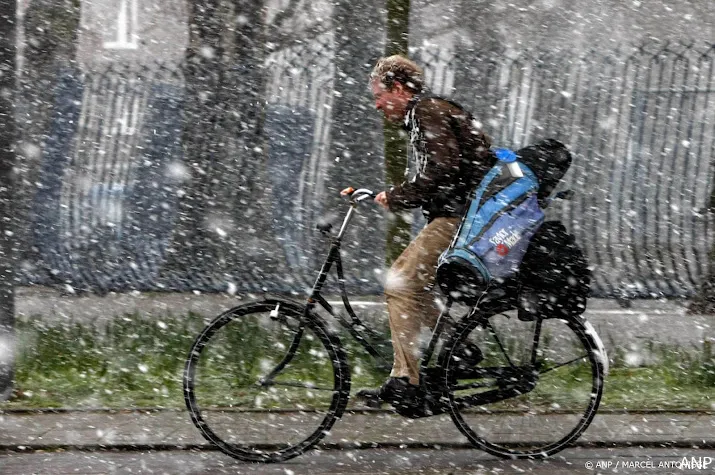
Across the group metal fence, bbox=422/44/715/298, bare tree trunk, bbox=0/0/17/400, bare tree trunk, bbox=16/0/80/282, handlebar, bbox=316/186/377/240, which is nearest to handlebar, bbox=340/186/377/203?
handlebar, bbox=316/186/377/240

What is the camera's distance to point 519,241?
578 centimetres

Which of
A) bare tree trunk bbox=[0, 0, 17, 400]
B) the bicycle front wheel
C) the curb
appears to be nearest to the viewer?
the bicycle front wheel

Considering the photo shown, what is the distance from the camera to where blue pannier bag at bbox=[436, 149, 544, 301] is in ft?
18.8

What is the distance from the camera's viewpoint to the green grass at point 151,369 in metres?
7.15

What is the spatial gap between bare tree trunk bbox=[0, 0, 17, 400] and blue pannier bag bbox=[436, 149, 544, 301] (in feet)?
9.74

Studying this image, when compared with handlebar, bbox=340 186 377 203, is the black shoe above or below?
below

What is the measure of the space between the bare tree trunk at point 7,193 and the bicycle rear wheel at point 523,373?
292 cm

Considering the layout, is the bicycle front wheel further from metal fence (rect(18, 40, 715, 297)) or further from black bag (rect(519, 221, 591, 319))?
metal fence (rect(18, 40, 715, 297))

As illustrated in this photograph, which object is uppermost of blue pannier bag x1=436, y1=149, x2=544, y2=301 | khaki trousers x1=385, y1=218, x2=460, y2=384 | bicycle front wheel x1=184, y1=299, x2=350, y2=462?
blue pannier bag x1=436, y1=149, x2=544, y2=301

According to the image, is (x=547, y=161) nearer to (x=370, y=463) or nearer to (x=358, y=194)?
(x=358, y=194)

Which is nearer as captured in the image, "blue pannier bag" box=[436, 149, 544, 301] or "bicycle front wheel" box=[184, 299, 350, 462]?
"blue pannier bag" box=[436, 149, 544, 301]

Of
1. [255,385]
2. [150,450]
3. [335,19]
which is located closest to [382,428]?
[255,385]

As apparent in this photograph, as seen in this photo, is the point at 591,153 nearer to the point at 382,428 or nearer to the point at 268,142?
the point at 268,142

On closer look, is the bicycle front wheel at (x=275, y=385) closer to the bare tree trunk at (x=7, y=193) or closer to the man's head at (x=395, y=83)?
the man's head at (x=395, y=83)
